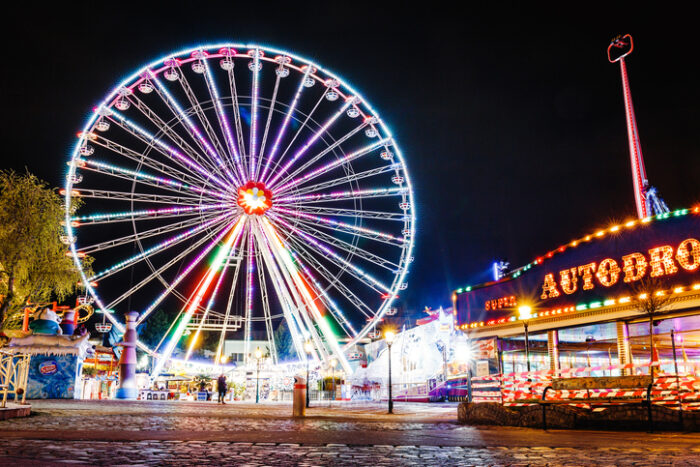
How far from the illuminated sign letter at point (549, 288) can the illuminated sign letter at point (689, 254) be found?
173 inches

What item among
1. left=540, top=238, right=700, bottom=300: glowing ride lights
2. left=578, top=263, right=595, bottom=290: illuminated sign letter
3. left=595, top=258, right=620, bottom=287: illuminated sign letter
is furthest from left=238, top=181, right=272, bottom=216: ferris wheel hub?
left=595, top=258, right=620, bottom=287: illuminated sign letter

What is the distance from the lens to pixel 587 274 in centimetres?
1898

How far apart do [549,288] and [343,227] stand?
1091cm

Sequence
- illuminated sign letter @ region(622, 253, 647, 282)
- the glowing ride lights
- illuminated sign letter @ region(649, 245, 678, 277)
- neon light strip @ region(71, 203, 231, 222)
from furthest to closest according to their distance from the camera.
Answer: neon light strip @ region(71, 203, 231, 222) < illuminated sign letter @ region(622, 253, 647, 282) < illuminated sign letter @ region(649, 245, 678, 277) < the glowing ride lights

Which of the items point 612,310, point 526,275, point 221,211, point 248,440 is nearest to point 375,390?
point 221,211

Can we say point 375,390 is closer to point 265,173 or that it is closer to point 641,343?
point 265,173

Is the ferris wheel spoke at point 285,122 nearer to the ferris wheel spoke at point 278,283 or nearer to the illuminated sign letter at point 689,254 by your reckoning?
the ferris wheel spoke at point 278,283

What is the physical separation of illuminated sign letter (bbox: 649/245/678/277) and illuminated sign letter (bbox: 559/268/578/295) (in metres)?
2.75

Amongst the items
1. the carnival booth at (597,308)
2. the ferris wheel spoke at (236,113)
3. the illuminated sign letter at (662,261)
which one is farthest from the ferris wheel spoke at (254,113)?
the illuminated sign letter at (662,261)

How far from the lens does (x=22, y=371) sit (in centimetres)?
1655

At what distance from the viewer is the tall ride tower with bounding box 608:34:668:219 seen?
23375 millimetres

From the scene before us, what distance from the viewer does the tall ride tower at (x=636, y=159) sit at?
2338 cm

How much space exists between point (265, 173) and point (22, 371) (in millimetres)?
13661

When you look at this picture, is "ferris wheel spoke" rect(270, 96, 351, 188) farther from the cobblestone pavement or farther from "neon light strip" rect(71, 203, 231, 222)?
the cobblestone pavement
